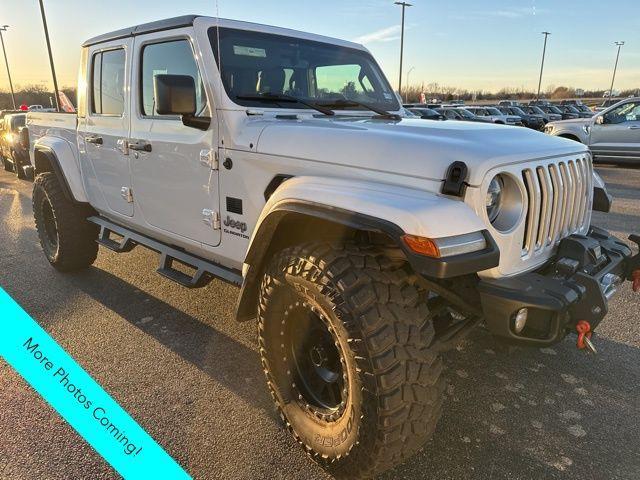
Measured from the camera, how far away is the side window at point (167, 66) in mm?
2936

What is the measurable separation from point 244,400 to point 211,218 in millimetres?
1096

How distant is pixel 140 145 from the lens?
340 centimetres

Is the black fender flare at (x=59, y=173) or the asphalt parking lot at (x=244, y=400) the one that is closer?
the asphalt parking lot at (x=244, y=400)

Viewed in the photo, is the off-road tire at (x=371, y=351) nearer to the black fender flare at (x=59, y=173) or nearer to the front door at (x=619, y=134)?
the black fender flare at (x=59, y=173)

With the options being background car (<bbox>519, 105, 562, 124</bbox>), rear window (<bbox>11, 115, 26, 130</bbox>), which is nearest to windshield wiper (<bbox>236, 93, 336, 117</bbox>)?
rear window (<bbox>11, 115, 26, 130</bbox>)

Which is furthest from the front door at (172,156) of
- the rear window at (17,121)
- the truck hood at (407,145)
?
the rear window at (17,121)

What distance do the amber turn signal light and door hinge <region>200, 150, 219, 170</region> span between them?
1.45 meters

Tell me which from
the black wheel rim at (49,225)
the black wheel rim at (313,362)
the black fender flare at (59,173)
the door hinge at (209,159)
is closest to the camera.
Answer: the black wheel rim at (313,362)

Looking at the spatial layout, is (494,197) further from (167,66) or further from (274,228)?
(167,66)

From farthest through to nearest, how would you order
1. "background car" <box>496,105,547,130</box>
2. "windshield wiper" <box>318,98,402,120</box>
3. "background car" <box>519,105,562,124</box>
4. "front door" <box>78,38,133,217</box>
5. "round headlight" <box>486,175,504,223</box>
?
1. "background car" <box>519,105,562,124</box>
2. "background car" <box>496,105,547,130</box>
3. "front door" <box>78,38,133,217</box>
4. "windshield wiper" <box>318,98,402,120</box>
5. "round headlight" <box>486,175,504,223</box>

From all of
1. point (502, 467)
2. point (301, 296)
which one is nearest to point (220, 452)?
point (301, 296)

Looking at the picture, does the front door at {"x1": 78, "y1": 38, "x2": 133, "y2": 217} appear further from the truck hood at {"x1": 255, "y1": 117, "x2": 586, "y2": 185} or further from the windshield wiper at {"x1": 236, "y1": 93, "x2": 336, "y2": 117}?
the truck hood at {"x1": 255, "y1": 117, "x2": 586, "y2": 185}

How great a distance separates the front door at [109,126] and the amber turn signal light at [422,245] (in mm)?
2635

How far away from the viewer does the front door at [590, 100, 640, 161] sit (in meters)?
11.4
